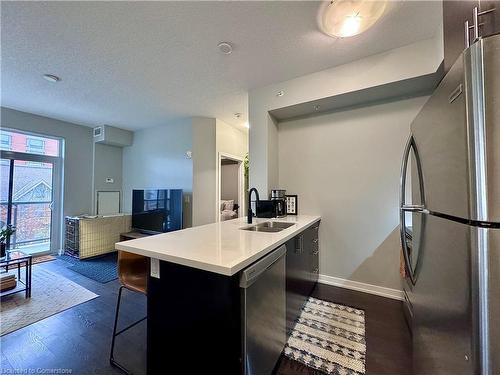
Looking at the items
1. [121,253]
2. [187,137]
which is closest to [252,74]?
[187,137]

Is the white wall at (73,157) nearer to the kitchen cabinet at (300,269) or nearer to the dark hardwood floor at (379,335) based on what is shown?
the kitchen cabinet at (300,269)

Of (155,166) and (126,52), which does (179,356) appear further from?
(155,166)

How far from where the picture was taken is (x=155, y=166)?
4.61 meters

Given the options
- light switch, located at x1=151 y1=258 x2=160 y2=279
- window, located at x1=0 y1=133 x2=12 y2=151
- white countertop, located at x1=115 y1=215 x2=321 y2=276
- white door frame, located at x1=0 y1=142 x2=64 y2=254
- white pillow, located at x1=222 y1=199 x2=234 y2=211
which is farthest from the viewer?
white pillow, located at x1=222 y1=199 x2=234 y2=211

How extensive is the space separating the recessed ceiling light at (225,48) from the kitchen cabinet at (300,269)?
1941mm

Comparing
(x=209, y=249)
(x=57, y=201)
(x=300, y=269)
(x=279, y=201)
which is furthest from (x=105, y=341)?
(x=57, y=201)

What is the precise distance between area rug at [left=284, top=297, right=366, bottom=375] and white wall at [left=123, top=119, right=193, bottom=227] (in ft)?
9.29

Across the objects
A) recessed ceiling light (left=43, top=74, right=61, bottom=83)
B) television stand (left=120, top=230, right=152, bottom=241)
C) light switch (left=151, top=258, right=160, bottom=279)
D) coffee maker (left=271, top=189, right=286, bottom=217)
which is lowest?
television stand (left=120, top=230, right=152, bottom=241)

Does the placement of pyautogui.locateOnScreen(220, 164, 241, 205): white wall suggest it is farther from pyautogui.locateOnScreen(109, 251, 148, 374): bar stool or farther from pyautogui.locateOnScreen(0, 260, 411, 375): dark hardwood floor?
pyautogui.locateOnScreen(109, 251, 148, 374): bar stool

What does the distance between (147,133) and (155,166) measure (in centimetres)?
84

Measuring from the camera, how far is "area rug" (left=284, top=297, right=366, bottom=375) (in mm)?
1463

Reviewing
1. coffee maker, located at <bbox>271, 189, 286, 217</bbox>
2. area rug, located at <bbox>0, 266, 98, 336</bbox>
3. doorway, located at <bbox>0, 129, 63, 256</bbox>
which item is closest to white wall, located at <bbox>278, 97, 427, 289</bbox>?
coffee maker, located at <bbox>271, 189, 286, 217</bbox>

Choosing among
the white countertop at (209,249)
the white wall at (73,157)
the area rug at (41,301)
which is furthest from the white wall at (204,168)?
the white wall at (73,157)

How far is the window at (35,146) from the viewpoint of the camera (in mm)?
3796
